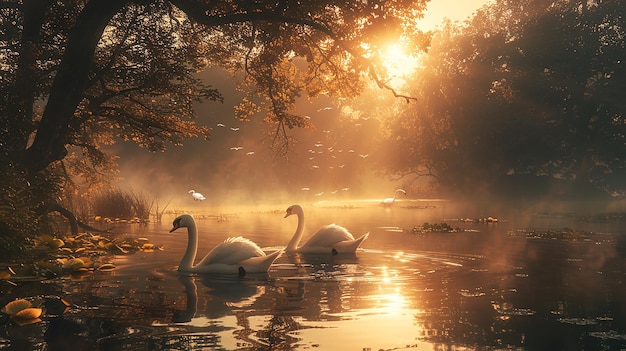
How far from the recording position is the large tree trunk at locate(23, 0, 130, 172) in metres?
23.3

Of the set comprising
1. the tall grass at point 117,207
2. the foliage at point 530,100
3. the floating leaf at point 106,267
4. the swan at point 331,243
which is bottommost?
the floating leaf at point 106,267

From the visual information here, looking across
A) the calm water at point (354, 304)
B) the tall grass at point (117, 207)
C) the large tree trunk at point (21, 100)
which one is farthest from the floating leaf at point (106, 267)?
the tall grass at point (117, 207)

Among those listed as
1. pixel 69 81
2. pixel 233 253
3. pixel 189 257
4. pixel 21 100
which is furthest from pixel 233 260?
pixel 21 100

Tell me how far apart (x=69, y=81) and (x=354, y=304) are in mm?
13319

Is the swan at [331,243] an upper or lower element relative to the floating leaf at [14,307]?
upper

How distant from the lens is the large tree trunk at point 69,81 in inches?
917

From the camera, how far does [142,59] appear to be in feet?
92.6

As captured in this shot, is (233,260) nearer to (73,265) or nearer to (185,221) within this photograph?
(185,221)

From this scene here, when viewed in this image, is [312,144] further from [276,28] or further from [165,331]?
[165,331]

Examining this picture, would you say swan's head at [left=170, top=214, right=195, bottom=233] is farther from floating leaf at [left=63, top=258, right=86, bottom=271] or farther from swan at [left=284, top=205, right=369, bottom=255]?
swan at [left=284, top=205, right=369, bottom=255]

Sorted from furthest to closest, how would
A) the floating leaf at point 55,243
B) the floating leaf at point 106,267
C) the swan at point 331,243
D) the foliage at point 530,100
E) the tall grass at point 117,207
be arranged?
the foliage at point 530,100, the tall grass at point 117,207, the swan at point 331,243, the floating leaf at point 55,243, the floating leaf at point 106,267

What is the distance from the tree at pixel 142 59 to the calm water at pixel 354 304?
4958 mm

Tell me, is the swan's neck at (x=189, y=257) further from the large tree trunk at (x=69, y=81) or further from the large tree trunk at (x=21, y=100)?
the large tree trunk at (x=21, y=100)

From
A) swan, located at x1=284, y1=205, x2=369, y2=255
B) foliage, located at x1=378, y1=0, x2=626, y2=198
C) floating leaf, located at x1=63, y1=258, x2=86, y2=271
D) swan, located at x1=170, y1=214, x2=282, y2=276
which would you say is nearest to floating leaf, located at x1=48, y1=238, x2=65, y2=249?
floating leaf, located at x1=63, y1=258, x2=86, y2=271
